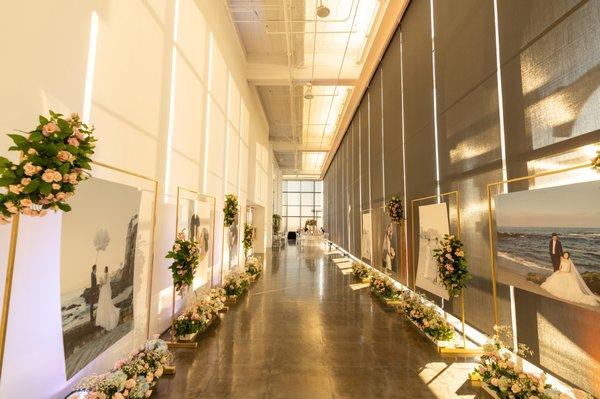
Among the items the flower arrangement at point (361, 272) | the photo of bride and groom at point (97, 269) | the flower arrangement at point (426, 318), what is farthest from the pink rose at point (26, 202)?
the flower arrangement at point (361, 272)

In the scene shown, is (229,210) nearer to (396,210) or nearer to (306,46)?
(396,210)

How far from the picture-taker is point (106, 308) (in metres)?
3.47

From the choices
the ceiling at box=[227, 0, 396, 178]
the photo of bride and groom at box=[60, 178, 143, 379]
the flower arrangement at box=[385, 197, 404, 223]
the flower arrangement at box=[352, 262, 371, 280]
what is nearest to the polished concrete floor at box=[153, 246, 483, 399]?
the photo of bride and groom at box=[60, 178, 143, 379]

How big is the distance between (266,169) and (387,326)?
14.9m

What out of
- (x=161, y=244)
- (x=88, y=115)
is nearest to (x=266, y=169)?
(x=161, y=244)

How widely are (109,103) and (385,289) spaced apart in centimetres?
734

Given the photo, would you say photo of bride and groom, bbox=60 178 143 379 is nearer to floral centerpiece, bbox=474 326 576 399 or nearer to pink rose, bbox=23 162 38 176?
pink rose, bbox=23 162 38 176

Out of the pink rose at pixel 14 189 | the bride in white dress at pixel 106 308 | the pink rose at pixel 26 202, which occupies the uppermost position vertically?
the pink rose at pixel 14 189

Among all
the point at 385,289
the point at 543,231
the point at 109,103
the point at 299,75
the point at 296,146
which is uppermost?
the point at 296,146

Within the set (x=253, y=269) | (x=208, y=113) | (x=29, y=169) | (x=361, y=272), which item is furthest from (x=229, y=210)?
(x=29, y=169)

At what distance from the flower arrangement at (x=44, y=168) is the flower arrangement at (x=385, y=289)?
725 cm

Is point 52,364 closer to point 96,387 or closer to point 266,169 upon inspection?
point 96,387

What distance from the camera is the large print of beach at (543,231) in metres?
2.65

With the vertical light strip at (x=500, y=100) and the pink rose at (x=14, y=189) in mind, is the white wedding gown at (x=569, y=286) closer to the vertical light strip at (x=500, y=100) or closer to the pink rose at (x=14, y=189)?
the vertical light strip at (x=500, y=100)
